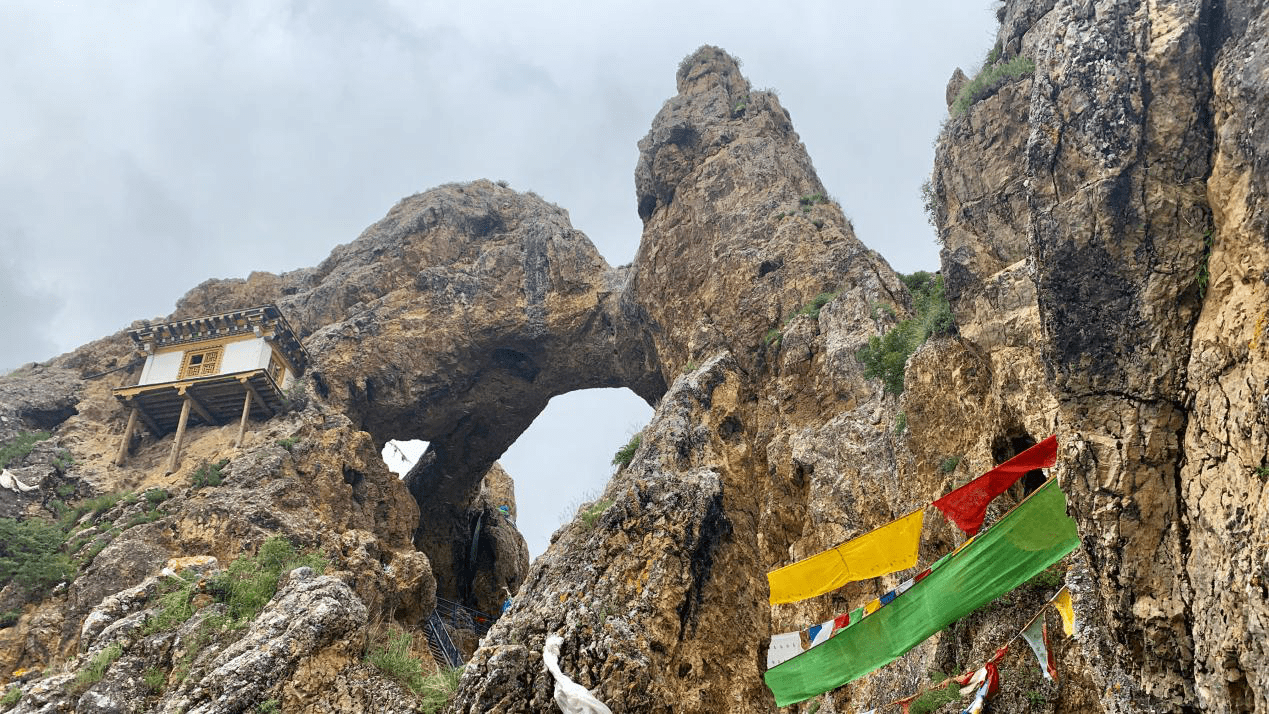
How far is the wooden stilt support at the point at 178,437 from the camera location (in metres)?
23.6

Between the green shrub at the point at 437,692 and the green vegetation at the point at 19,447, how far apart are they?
16.1 m

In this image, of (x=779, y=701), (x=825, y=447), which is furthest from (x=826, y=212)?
(x=779, y=701)

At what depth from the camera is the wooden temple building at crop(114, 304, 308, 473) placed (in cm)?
2488

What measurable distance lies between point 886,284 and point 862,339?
2.65 meters

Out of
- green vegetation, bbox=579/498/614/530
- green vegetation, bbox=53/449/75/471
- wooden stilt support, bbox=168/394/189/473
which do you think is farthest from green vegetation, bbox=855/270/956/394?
green vegetation, bbox=53/449/75/471

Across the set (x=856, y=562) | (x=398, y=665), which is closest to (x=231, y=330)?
(x=398, y=665)

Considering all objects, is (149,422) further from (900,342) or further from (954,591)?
(954,591)

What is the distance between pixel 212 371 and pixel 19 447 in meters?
5.38

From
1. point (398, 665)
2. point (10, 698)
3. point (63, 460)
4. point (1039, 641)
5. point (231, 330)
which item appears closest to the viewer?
point (1039, 641)

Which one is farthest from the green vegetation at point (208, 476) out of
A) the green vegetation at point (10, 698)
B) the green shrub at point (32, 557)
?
the green vegetation at point (10, 698)

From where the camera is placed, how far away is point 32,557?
19.2 m

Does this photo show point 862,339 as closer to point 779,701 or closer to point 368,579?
point 779,701

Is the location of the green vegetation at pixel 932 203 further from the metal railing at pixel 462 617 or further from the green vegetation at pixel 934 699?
the metal railing at pixel 462 617

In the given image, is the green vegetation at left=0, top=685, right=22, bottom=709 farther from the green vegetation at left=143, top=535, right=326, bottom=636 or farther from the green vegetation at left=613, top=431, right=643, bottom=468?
the green vegetation at left=613, top=431, right=643, bottom=468
